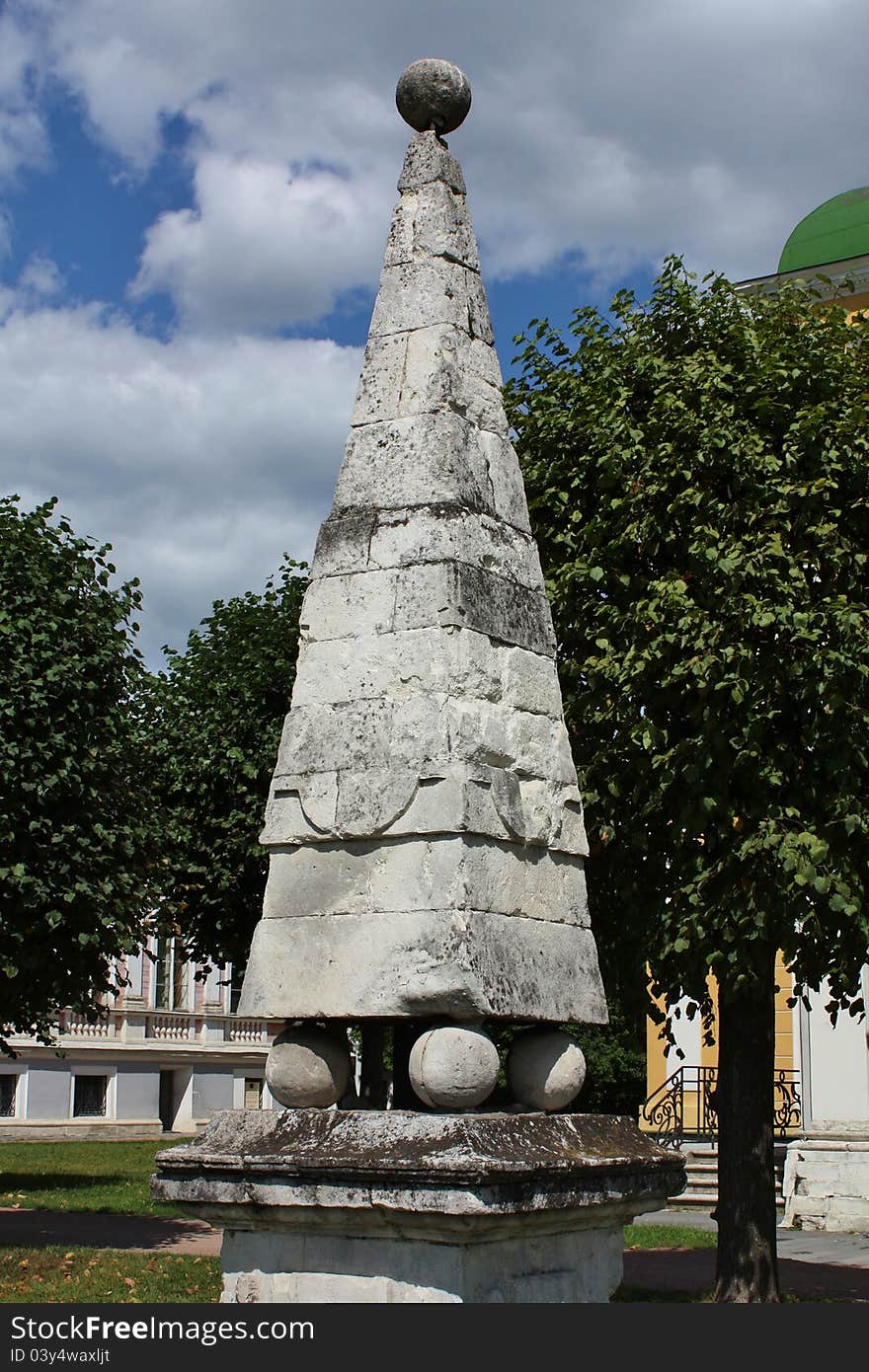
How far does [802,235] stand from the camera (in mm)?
24469

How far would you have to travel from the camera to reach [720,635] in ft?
35.1

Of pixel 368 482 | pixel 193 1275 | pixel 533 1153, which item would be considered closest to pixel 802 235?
pixel 193 1275

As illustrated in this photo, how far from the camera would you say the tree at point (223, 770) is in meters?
16.7

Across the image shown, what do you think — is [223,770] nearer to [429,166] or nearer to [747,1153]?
[747,1153]

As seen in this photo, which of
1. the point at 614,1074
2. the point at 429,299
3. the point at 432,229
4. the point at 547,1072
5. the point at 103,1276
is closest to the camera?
the point at 547,1072

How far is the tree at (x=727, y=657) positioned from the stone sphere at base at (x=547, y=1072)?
4961 mm

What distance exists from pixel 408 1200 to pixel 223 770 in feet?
40.5

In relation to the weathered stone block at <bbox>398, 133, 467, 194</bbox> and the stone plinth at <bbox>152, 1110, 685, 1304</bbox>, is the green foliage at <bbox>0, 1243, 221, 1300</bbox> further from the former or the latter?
the weathered stone block at <bbox>398, 133, 467, 194</bbox>

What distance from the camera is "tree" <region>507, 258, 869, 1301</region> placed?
414 inches

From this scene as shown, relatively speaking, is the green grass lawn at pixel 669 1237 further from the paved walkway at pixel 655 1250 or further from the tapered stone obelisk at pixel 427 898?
the tapered stone obelisk at pixel 427 898

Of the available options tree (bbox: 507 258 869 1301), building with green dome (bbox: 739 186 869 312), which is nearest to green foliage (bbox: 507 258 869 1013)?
tree (bbox: 507 258 869 1301)

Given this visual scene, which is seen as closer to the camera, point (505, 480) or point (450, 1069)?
point (450, 1069)

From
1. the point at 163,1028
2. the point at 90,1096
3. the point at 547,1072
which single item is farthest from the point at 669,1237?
the point at 163,1028

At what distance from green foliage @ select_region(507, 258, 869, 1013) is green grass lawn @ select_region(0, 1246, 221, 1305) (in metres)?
4.52
